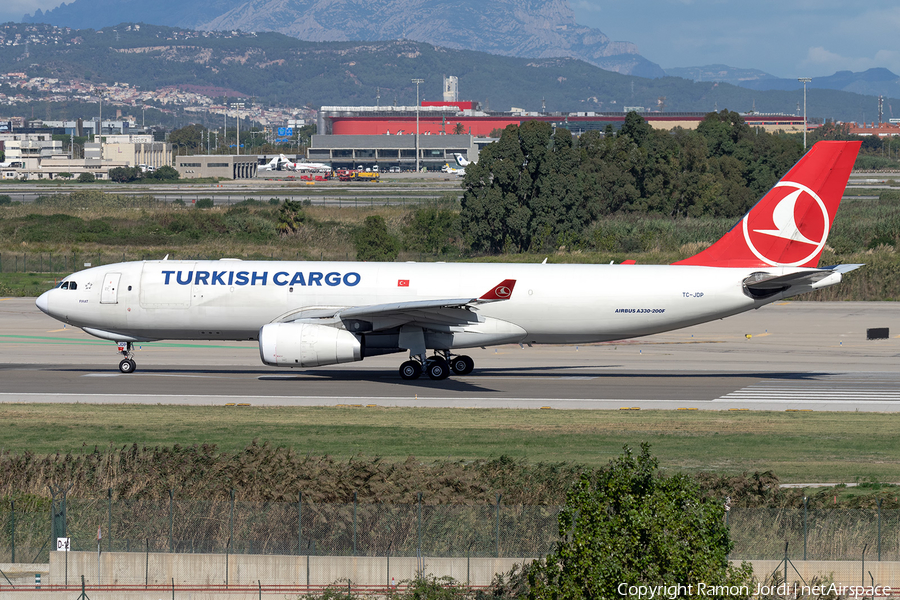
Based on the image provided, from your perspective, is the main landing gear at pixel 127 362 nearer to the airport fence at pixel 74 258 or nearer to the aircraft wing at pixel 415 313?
the aircraft wing at pixel 415 313

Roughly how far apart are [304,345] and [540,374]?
11.3 metres

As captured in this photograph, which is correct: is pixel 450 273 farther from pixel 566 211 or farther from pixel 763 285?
pixel 566 211

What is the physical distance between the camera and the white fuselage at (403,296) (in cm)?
4006

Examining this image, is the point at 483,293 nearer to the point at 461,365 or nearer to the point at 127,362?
the point at 461,365

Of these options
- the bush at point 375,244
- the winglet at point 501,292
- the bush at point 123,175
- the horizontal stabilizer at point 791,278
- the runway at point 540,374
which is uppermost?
the bush at point 123,175

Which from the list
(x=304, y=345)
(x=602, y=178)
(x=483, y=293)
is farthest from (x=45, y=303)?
(x=602, y=178)

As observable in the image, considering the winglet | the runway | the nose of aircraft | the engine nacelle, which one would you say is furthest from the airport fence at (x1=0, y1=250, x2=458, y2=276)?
the winglet

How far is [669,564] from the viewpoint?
43.8 ft

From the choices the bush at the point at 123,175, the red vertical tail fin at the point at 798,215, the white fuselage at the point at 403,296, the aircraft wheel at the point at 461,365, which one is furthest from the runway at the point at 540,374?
the bush at the point at 123,175

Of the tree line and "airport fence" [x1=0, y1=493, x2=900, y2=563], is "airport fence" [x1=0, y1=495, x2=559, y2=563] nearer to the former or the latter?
"airport fence" [x1=0, y1=493, x2=900, y2=563]

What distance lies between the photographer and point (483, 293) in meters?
40.2

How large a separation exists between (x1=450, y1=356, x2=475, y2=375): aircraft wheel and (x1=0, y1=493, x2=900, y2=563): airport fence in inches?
968

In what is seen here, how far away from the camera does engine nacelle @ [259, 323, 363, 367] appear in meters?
37.7

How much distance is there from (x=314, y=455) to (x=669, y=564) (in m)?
14.2
